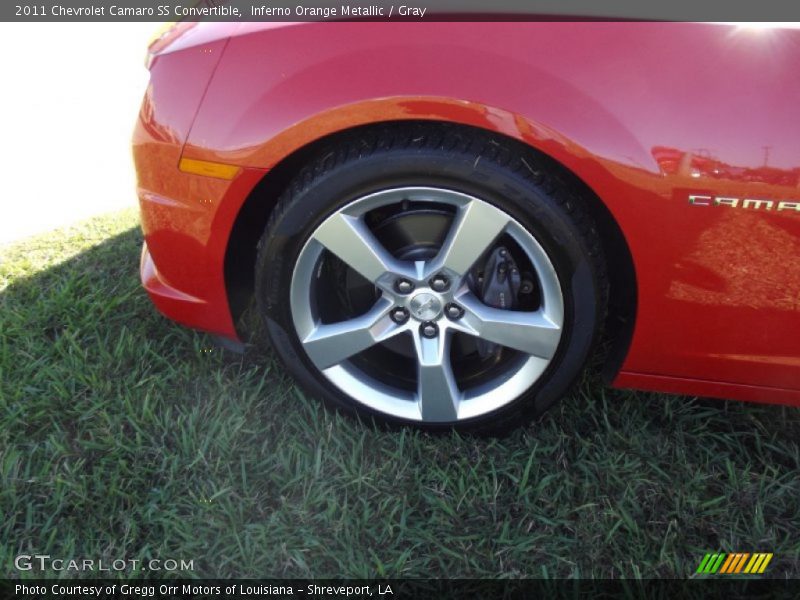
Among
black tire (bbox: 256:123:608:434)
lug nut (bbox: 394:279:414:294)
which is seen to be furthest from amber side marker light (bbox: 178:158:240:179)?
lug nut (bbox: 394:279:414:294)

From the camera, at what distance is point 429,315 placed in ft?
6.08

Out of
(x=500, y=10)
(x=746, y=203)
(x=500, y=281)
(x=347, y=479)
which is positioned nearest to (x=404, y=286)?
(x=500, y=281)

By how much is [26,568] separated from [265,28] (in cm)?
145

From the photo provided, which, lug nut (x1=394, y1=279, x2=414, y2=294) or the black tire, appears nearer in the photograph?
the black tire

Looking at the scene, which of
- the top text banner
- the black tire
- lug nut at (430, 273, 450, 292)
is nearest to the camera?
the top text banner

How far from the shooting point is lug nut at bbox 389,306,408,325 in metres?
1.87

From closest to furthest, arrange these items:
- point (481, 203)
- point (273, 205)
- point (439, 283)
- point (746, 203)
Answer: point (746, 203) < point (481, 203) < point (439, 283) < point (273, 205)

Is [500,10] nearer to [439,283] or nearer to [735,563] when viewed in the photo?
[439,283]

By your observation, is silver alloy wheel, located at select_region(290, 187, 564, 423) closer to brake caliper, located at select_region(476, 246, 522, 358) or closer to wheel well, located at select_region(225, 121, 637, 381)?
brake caliper, located at select_region(476, 246, 522, 358)

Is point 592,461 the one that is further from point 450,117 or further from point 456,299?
point 450,117

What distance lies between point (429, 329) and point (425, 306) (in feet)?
0.24

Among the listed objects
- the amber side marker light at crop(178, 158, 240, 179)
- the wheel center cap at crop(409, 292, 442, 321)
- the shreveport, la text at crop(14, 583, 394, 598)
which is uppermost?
the amber side marker light at crop(178, 158, 240, 179)

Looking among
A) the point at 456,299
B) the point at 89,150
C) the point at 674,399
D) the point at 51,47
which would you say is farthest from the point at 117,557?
the point at 51,47

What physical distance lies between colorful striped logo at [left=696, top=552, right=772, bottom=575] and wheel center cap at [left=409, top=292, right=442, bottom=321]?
35.7 inches
